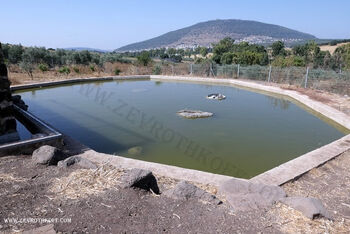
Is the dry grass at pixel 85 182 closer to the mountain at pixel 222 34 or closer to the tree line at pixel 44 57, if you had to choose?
the tree line at pixel 44 57

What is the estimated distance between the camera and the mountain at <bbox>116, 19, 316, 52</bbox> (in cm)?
12794

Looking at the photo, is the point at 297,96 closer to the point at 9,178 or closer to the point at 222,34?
the point at 9,178

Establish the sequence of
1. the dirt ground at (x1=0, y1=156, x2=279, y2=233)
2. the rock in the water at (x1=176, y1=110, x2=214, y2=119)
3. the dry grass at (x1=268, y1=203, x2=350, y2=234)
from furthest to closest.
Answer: the rock in the water at (x1=176, y1=110, x2=214, y2=119) → the dry grass at (x1=268, y1=203, x2=350, y2=234) → the dirt ground at (x1=0, y1=156, x2=279, y2=233)

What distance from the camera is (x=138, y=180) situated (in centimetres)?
251

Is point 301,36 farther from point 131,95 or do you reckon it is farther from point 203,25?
point 131,95

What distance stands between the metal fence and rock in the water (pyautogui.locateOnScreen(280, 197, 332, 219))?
9377mm

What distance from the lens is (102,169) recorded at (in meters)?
2.89

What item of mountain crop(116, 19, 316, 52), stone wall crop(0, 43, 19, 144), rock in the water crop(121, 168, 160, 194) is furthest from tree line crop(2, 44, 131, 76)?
mountain crop(116, 19, 316, 52)

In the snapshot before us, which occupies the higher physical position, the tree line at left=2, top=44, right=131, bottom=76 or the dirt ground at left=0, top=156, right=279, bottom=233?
the tree line at left=2, top=44, right=131, bottom=76

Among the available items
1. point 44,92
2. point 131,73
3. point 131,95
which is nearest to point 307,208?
point 131,95

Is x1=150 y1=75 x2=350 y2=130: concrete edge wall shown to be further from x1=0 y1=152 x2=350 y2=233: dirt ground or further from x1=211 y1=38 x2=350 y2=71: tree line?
x1=211 y1=38 x2=350 y2=71: tree line

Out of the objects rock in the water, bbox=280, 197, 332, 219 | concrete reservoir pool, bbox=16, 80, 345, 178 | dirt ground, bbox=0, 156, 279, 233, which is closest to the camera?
dirt ground, bbox=0, 156, 279, 233

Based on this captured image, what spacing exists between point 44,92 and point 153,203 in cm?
1035

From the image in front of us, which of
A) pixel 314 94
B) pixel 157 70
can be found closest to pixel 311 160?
pixel 314 94
